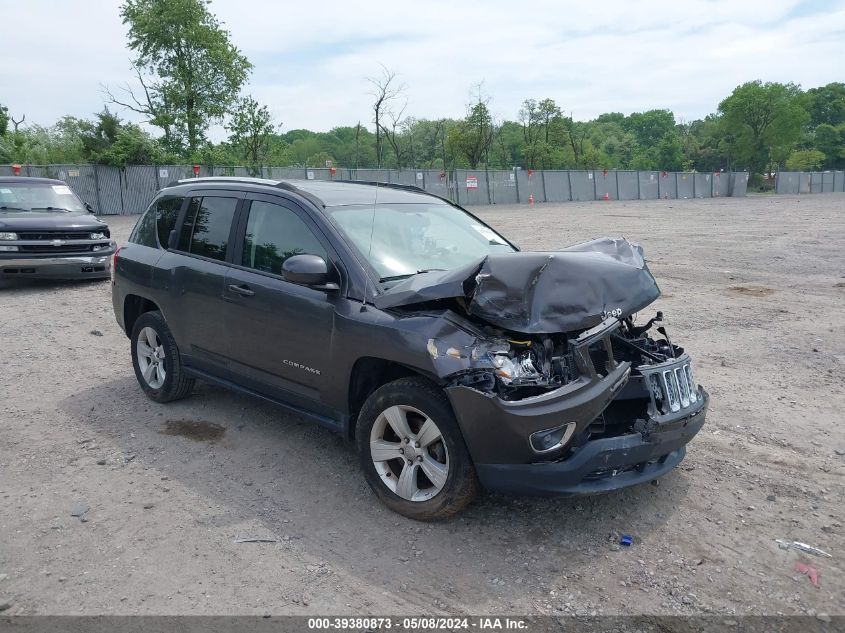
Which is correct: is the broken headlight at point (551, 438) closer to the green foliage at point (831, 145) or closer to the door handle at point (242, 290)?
the door handle at point (242, 290)

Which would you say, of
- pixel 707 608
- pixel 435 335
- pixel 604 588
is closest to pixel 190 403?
pixel 435 335

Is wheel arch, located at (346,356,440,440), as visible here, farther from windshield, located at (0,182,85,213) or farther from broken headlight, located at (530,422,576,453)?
windshield, located at (0,182,85,213)

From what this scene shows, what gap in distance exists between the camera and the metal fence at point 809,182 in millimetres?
64938

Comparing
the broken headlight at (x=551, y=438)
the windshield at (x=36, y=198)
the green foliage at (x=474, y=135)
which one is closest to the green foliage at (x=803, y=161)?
the green foliage at (x=474, y=135)

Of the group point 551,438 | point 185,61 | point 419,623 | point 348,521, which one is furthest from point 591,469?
point 185,61

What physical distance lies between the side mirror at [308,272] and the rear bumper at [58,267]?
8797mm

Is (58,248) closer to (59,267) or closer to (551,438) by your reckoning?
(59,267)

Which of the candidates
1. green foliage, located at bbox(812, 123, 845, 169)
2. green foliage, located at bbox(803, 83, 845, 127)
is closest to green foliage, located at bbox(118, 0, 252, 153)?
green foliage, located at bbox(812, 123, 845, 169)

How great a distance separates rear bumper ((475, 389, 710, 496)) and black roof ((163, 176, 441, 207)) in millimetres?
2198

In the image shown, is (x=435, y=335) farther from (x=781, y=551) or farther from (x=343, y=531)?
(x=781, y=551)

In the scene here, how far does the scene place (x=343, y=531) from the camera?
385 cm

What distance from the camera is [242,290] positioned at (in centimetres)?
486

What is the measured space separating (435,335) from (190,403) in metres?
3.08

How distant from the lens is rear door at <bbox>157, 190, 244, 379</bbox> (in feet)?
16.9
